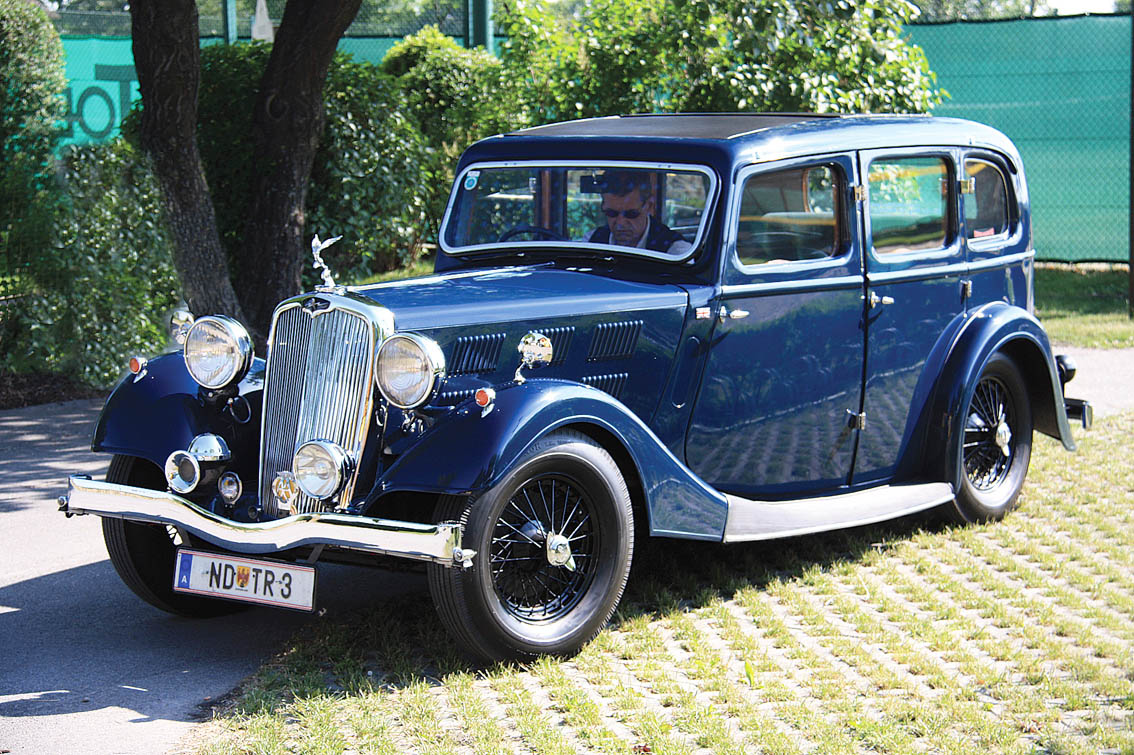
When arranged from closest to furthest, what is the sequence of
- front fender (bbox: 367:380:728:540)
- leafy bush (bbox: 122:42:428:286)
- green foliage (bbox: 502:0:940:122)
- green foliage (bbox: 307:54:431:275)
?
front fender (bbox: 367:380:728:540)
leafy bush (bbox: 122:42:428:286)
green foliage (bbox: 502:0:940:122)
green foliage (bbox: 307:54:431:275)

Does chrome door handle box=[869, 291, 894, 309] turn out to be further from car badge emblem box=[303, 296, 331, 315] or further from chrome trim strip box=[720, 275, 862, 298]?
car badge emblem box=[303, 296, 331, 315]

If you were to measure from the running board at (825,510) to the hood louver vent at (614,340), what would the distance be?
2.23 ft

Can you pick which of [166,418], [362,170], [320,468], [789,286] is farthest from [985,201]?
[362,170]

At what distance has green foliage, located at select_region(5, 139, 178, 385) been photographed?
890 centimetres

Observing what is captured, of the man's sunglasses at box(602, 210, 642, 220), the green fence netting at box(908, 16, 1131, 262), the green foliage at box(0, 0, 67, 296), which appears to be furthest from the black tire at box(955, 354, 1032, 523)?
the green fence netting at box(908, 16, 1131, 262)

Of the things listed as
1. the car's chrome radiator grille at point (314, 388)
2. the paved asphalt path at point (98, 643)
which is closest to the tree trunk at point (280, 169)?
the paved asphalt path at point (98, 643)

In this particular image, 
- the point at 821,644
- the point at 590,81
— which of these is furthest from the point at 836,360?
the point at 590,81

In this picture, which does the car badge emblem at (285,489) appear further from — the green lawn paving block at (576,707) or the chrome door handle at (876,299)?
the chrome door handle at (876,299)

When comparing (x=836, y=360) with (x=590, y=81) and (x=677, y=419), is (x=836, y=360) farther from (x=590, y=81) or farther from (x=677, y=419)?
(x=590, y=81)

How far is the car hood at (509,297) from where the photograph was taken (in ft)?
14.3

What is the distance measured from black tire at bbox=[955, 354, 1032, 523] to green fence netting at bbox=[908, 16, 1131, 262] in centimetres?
798

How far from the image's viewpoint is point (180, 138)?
26.3ft

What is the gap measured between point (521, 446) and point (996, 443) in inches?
118

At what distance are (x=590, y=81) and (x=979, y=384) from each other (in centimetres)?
544
